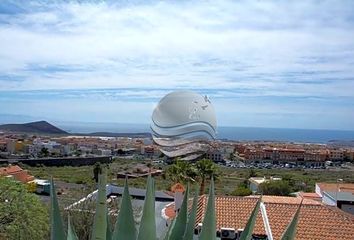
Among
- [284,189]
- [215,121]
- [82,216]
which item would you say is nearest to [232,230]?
[82,216]

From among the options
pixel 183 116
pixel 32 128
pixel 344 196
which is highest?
pixel 183 116

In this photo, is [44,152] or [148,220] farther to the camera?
[44,152]

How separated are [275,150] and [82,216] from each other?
59.0 metres

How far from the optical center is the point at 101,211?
1.78m

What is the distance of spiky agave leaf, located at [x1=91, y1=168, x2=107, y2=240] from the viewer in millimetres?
1752

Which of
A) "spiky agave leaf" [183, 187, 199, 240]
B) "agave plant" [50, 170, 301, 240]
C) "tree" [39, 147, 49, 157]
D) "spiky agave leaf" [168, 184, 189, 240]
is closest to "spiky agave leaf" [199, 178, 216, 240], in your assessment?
"agave plant" [50, 170, 301, 240]

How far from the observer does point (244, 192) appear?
76.0 ft

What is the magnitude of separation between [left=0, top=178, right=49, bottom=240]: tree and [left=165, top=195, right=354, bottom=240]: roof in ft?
13.3

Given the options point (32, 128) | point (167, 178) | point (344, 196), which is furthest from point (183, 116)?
point (32, 128)

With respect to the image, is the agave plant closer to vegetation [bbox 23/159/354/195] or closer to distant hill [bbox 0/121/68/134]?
vegetation [bbox 23/159/354/195]

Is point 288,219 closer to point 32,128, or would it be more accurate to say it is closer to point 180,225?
point 180,225

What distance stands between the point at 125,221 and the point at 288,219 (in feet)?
34.8

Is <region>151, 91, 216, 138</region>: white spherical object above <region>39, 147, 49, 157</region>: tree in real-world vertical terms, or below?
above

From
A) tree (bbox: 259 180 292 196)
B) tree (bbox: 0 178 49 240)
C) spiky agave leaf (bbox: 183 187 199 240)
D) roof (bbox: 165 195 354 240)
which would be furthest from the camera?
tree (bbox: 259 180 292 196)
